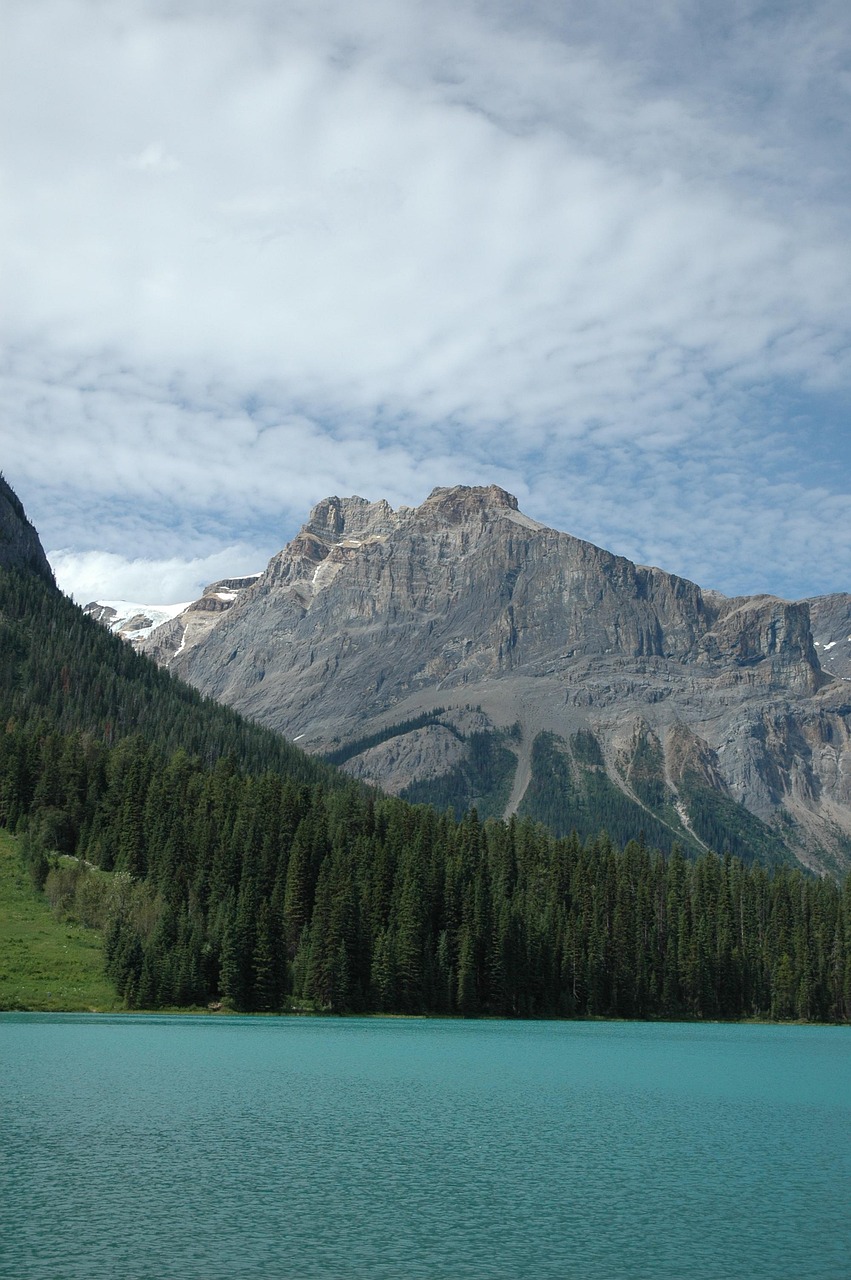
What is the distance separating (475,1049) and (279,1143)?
164ft

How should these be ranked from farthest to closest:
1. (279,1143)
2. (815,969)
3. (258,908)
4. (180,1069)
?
1. (815,969)
2. (258,908)
3. (180,1069)
4. (279,1143)

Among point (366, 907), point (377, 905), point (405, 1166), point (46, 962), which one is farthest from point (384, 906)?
point (405, 1166)

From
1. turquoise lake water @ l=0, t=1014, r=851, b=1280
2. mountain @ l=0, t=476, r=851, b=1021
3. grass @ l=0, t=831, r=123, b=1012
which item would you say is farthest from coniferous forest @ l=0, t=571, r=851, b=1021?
turquoise lake water @ l=0, t=1014, r=851, b=1280

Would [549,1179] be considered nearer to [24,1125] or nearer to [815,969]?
[24,1125]

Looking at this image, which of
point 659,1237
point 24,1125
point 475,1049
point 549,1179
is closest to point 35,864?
point 475,1049

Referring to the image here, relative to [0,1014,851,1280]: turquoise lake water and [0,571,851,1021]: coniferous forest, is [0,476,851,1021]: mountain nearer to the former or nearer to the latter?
[0,571,851,1021]: coniferous forest

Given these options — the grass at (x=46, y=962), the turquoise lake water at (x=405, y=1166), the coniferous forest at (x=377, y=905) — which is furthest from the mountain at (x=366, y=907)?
the turquoise lake water at (x=405, y=1166)

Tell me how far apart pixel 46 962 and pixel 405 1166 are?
262 ft

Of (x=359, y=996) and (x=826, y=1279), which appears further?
(x=359, y=996)

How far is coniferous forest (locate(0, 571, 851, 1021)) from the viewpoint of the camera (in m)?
129

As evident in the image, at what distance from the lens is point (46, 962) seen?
4513 inches

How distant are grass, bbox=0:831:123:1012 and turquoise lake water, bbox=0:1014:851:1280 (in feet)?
71.1

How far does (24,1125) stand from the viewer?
4928 cm

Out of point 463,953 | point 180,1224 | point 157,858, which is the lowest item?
point 180,1224
